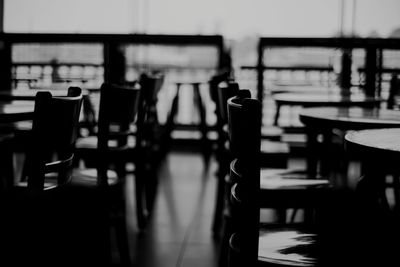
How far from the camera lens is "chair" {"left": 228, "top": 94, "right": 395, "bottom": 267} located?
87cm

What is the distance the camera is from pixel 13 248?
4.09 feet

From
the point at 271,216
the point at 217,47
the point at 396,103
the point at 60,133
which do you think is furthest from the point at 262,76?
the point at 60,133

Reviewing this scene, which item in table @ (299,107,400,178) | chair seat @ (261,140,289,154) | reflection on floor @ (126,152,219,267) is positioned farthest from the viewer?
chair seat @ (261,140,289,154)


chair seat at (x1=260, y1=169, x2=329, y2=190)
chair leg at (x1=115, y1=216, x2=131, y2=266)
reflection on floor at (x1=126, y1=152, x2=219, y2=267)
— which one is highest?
chair seat at (x1=260, y1=169, x2=329, y2=190)

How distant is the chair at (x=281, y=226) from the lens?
0.87m

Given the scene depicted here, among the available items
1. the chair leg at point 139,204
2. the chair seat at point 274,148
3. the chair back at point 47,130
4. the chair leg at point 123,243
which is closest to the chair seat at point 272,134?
the chair seat at point 274,148

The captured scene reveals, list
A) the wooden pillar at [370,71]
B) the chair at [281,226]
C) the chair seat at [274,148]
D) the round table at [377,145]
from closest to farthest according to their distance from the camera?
the chair at [281,226] < the round table at [377,145] < the chair seat at [274,148] < the wooden pillar at [370,71]

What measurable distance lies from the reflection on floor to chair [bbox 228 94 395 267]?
2.37 ft

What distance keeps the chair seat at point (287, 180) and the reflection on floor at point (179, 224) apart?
54cm

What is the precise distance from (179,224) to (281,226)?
1514 mm

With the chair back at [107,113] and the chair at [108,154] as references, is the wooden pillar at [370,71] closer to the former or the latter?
the chair at [108,154]

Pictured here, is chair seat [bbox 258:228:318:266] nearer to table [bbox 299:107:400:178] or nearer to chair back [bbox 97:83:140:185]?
table [bbox 299:107:400:178]

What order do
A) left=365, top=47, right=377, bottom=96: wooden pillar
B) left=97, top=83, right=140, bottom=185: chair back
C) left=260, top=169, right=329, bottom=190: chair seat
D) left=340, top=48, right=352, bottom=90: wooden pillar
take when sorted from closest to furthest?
left=260, top=169, right=329, bottom=190: chair seat < left=97, top=83, right=140, bottom=185: chair back < left=340, top=48, right=352, bottom=90: wooden pillar < left=365, top=47, right=377, bottom=96: wooden pillar

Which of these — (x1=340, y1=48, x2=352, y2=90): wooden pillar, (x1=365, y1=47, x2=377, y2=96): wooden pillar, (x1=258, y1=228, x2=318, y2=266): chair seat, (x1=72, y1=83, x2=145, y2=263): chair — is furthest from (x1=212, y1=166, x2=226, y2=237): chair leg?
(x1=365, y1=47, x2=377, y2=96): wooden pillar
